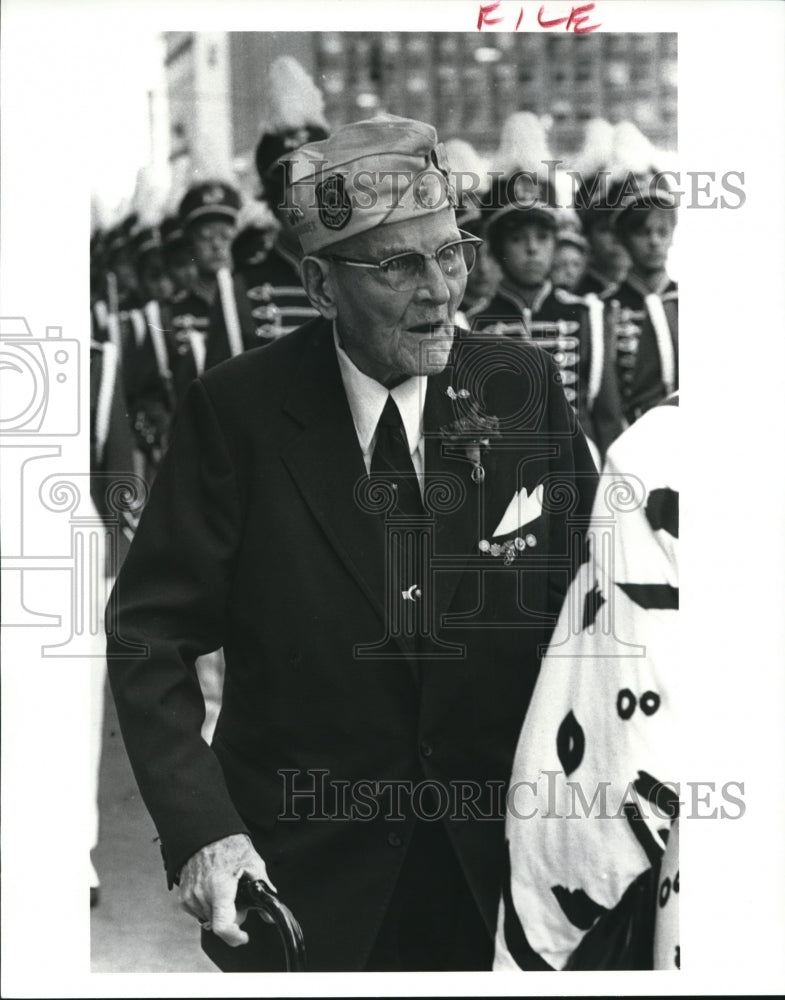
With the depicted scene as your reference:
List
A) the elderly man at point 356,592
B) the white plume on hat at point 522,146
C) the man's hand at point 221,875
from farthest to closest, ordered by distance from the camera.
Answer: the white plume on hat at point 522,146, the elderly man at point 356,592, the man's hand at point 221,875

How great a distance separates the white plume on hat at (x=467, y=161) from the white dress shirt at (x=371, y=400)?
0.63 metres

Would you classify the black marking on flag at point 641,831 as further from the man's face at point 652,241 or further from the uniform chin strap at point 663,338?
the man's face at point 652,241

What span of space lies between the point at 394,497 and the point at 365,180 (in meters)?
0.96

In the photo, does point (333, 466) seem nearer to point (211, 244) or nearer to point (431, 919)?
point (211, 244)

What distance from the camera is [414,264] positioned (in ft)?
14.9

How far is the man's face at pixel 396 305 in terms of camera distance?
452cm

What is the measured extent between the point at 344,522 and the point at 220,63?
148 cm

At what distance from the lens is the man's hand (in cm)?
445

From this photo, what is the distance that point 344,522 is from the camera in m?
4.57

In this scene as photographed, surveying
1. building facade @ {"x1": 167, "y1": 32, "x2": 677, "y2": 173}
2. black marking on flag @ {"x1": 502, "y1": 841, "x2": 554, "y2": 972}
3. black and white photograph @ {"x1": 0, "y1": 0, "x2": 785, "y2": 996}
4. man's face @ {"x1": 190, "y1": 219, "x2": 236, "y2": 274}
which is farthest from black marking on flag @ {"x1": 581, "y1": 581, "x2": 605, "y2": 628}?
man's face @ {"x1": 190, "y1": 219, "x2": 236, "y2": 274}

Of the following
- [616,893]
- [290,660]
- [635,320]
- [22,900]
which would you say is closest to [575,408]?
Result: [635,320]

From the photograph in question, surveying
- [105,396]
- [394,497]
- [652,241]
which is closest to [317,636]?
[394,497]

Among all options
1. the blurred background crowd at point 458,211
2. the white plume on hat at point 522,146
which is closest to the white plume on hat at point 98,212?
→ the blurred background crowd at point 458,211

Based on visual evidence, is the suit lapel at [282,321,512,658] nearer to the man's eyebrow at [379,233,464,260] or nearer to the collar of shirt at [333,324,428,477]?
the collar of shirt at [333,324,428,477]
